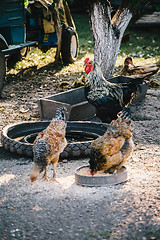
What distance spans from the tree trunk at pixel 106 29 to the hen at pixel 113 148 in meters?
3.90

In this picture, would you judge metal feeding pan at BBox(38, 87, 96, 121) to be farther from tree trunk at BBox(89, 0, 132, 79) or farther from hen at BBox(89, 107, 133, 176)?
hen at BBox(89, 107, 133, 176)

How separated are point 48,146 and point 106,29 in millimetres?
4389

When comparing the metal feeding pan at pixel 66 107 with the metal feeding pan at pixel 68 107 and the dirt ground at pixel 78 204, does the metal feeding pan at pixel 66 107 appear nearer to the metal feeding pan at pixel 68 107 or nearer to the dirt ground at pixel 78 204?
the metal feeding pan at pixel 68 107

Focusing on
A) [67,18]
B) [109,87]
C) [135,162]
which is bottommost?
[135,162]

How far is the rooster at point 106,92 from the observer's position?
5812 millimetres

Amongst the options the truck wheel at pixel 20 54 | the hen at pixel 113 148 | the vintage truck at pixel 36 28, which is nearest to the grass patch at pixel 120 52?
the truck wheel at pixel 20 54

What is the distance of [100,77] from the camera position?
19.5 feet

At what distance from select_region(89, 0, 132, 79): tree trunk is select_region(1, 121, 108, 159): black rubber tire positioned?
2490 mm

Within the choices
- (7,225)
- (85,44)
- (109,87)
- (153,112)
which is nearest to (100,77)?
(109,87)

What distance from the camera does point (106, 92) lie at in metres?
5.84

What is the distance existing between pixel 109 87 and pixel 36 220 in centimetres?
313

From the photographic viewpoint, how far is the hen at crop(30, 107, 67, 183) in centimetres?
385

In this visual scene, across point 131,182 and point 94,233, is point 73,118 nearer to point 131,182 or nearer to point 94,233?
point 131,182

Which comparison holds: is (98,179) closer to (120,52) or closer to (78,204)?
(78,204)
